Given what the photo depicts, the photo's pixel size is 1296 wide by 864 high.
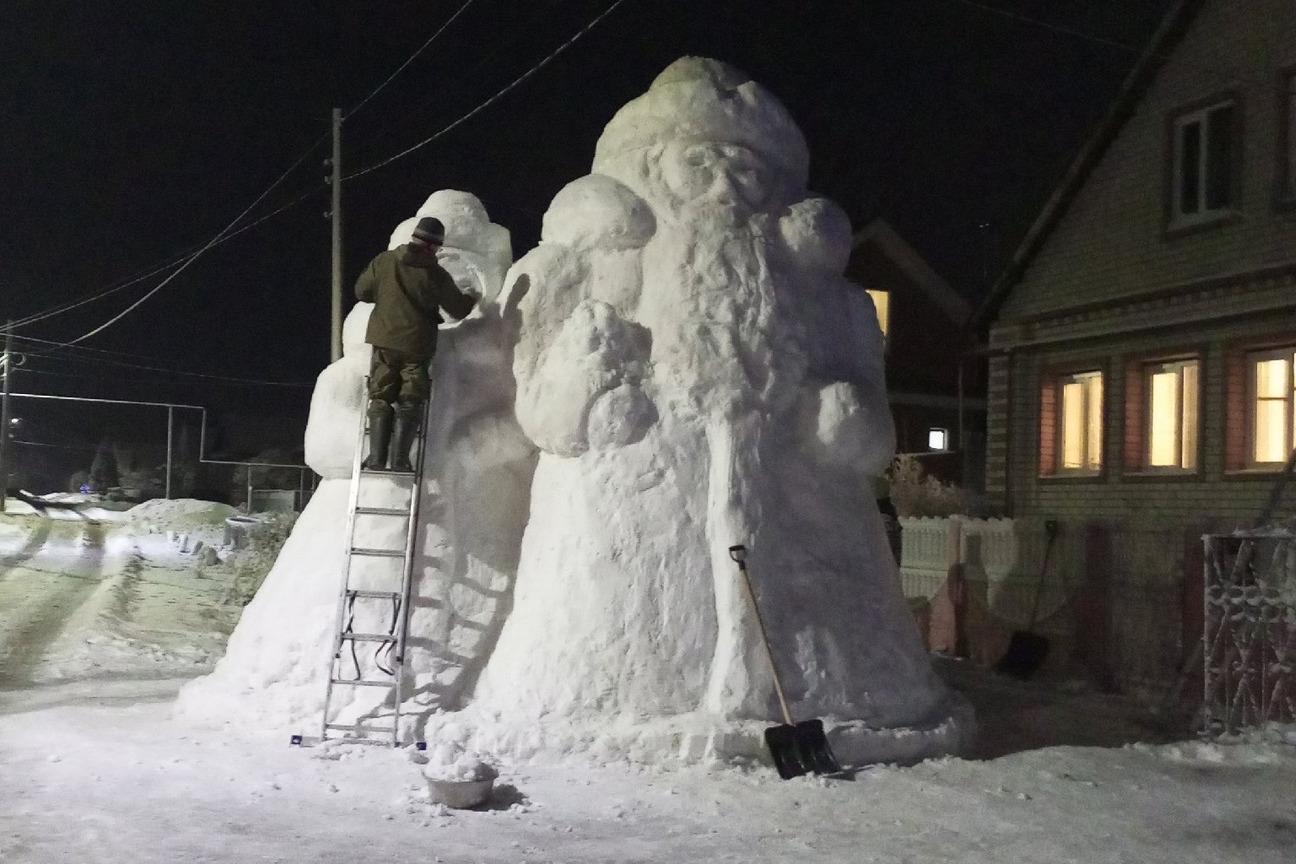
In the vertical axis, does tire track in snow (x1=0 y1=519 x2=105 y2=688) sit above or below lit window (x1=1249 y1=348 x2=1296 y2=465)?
below

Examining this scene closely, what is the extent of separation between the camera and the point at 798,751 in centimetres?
802

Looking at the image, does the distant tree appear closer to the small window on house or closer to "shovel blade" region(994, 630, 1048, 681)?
"shovel blade" region(994, 630, 1048, 681)

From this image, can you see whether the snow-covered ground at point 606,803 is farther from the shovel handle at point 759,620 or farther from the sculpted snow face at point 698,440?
the sculpted snow face at point 698,440

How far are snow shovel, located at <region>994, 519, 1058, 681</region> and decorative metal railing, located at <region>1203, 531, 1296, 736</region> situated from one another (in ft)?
9.05

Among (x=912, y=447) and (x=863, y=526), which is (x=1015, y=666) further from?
(x=912, y=447)

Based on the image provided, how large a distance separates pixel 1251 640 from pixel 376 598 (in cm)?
724

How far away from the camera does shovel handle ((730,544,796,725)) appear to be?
8.26 metres

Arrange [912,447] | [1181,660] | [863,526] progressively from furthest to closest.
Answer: [912,447]
[1181,660]
[863,526]

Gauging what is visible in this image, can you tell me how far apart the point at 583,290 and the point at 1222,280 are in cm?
826

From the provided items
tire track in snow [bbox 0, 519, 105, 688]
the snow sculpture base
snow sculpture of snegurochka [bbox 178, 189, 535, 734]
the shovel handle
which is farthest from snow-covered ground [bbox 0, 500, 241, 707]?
the shovel handle

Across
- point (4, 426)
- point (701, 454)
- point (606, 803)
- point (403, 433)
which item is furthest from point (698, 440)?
point (4, 426)

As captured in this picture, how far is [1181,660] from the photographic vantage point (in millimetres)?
12266

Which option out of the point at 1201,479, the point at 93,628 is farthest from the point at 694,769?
the point at 93,628

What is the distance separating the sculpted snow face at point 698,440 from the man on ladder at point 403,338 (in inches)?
27.6
